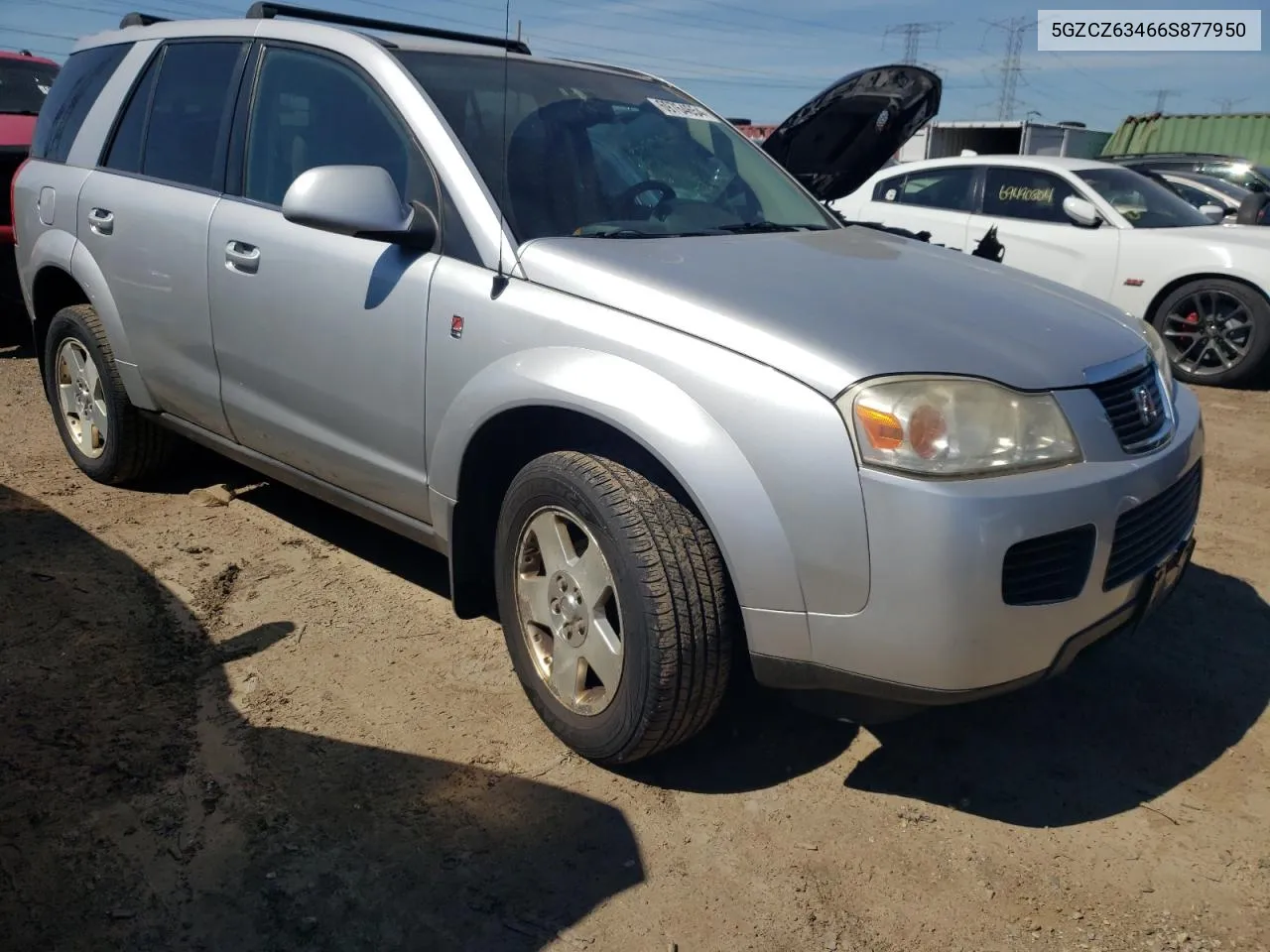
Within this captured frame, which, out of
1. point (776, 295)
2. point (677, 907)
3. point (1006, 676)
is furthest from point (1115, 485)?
point (677, 907)

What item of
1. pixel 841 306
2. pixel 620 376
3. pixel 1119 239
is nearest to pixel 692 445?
pixel 620 376

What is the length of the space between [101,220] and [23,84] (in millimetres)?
5695

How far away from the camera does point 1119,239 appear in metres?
7.64

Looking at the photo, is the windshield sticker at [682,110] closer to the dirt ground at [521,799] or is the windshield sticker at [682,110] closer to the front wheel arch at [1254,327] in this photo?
the dirt ground at [521,799]

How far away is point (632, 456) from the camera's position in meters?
2.55

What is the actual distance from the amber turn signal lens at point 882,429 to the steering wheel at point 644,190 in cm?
125

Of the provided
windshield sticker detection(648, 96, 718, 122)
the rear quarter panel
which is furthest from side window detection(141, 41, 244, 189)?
the rear quarter panel

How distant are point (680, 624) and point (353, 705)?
113 cm

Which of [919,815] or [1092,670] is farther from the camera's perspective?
[1092,670]

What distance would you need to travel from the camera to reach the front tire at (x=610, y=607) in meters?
2.36

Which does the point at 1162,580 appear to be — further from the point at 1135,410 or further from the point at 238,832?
the point at 238,832

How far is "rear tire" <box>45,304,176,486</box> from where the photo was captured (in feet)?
14.0

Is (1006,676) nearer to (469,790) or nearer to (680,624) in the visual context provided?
(680,624)

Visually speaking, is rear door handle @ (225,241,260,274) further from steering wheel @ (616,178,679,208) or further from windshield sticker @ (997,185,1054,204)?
windshield sticker @ (997,185,1054,204)
